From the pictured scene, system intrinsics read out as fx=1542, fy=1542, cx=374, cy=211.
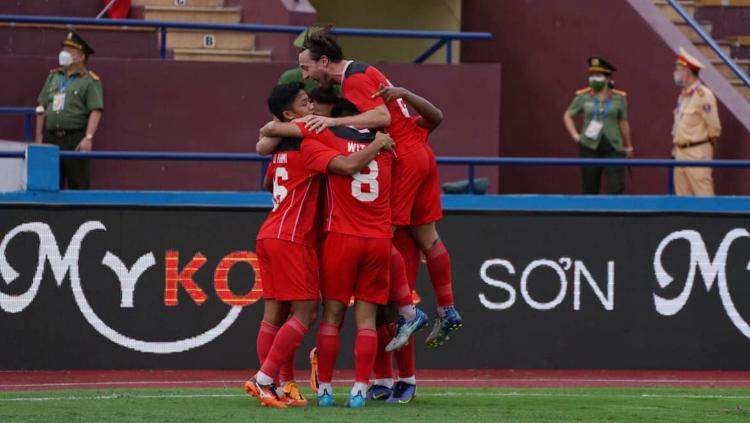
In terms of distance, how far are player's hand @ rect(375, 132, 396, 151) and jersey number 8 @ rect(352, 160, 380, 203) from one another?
12cm

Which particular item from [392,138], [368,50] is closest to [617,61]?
[368,50]

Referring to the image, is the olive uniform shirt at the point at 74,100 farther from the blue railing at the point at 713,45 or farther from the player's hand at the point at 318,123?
the blue railing at the point at 713,45

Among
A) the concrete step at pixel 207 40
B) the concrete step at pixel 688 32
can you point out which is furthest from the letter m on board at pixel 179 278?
the concrete step at pixel 688 32

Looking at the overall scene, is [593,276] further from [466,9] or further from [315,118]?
[466,9]

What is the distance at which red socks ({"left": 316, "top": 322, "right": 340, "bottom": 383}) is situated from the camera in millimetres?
10023

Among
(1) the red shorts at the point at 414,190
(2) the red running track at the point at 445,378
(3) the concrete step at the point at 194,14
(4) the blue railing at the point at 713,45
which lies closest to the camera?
(1) the red shorts at the point at 414,190

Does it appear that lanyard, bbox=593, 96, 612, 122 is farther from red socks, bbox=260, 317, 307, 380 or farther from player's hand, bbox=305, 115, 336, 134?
red socks, bbox=260, 317, 307, 380

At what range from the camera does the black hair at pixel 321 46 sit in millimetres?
9992

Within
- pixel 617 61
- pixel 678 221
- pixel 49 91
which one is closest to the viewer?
pixel 678 221

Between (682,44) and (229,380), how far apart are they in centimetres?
824

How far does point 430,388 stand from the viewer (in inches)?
494

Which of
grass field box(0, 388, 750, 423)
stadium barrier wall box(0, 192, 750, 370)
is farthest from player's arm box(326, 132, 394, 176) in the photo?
stadium barrier wall box(0, 192, 750, 370)

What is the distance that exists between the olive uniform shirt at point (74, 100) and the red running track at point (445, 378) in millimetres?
3261

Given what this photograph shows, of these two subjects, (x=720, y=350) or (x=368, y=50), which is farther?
(x=368, y=50)
